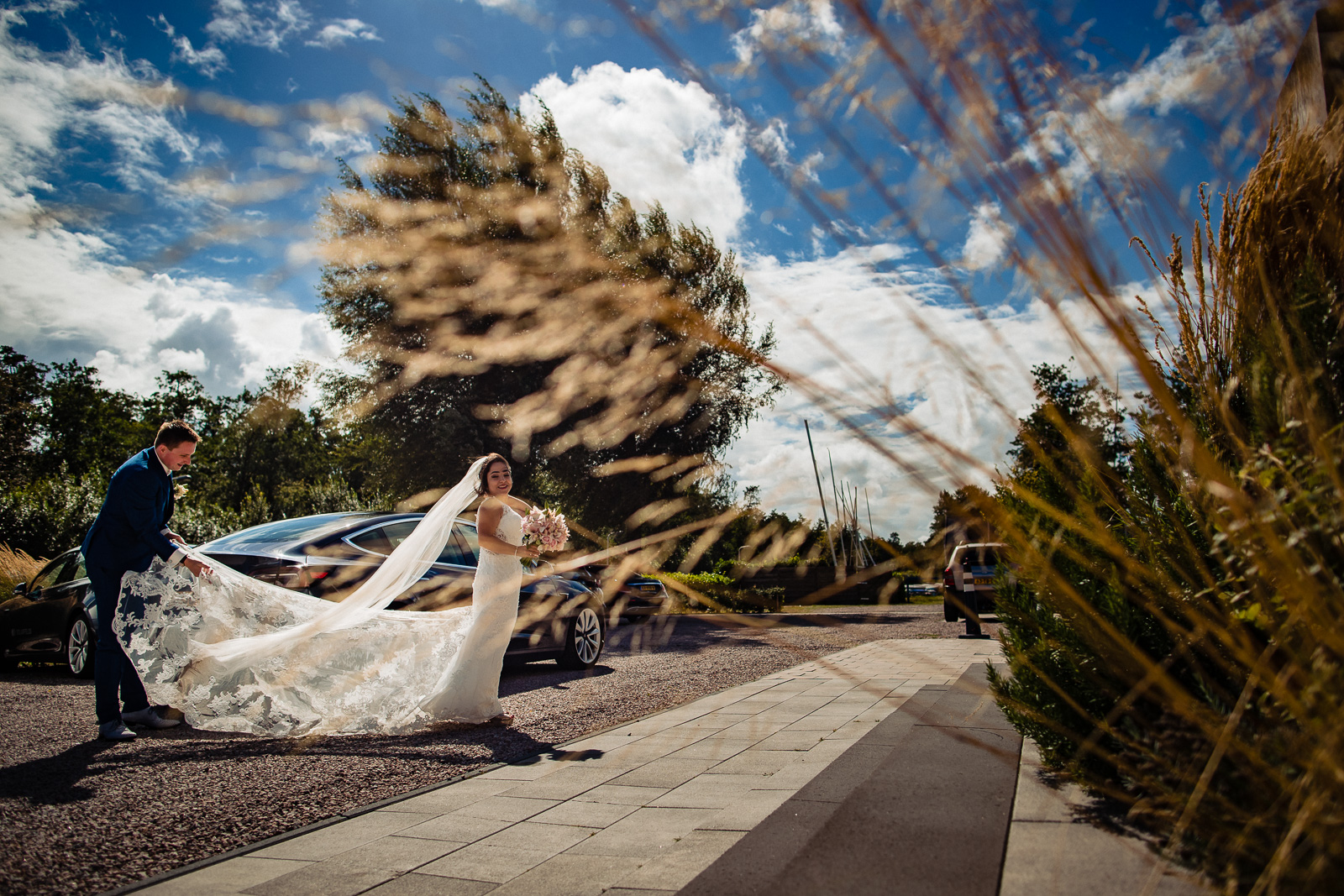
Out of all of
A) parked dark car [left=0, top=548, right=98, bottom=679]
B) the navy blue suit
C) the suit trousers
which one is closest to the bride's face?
the navy blue suit

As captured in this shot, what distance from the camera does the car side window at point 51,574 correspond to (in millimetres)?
8453

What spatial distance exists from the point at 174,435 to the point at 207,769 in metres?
2.29

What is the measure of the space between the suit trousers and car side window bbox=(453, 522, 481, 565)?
2606mm

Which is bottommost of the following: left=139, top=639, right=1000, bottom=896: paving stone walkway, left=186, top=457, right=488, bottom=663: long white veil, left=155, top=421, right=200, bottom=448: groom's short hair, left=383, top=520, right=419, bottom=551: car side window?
left=139, top=639, right=1000, bottom=896: paving stone walkway

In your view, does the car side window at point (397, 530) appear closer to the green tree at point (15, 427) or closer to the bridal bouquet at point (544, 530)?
the bridal bouquet at point (544, 530)

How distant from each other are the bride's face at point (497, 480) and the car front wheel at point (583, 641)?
2666 mm

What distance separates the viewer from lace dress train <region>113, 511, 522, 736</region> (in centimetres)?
498

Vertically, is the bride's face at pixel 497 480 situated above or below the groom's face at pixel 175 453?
below

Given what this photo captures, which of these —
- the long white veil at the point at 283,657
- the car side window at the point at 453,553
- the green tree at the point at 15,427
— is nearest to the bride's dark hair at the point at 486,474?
the long white veil at the point at 283,657

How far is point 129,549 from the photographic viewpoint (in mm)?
5008

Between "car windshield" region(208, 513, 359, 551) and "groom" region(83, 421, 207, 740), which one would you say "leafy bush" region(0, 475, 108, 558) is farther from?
"groom" region(83, 421, 207, 740)

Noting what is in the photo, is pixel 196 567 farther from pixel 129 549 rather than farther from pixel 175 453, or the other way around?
pixel 175 453

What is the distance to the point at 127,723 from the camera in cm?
516

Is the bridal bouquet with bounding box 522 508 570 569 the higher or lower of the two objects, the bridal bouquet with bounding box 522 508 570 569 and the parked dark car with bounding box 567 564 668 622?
the higher
